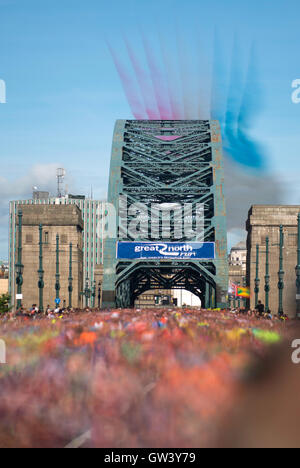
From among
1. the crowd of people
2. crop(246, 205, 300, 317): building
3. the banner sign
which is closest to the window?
the banner sign

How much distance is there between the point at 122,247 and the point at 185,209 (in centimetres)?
860

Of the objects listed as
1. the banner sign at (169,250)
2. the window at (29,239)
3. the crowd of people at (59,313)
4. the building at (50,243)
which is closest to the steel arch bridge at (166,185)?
the banner sign at (169,250)

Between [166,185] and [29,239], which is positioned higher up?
[166,185]

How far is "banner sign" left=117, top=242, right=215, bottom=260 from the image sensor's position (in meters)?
66.5

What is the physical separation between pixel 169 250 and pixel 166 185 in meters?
8.71

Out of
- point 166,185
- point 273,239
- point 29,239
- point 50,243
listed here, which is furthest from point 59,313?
point 273,239

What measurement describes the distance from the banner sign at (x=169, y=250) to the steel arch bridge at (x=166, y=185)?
53 cm

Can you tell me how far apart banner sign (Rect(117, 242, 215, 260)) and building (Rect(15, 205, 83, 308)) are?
17093 mm

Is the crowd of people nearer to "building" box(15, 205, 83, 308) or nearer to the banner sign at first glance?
the banner sign

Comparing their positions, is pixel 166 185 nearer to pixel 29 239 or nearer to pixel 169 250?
pixel 169 250

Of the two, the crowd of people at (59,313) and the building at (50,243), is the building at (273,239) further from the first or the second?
the crowd of people at (59,313)

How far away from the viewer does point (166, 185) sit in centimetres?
7206

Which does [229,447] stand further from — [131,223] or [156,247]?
[131,223]
